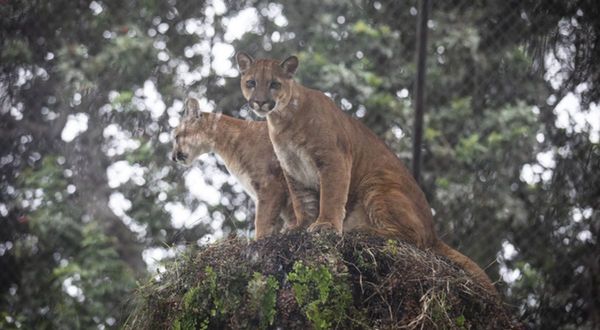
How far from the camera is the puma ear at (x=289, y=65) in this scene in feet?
13.4

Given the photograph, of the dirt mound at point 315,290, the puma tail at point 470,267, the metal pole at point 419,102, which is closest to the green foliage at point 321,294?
the dirt mound at point 315,290

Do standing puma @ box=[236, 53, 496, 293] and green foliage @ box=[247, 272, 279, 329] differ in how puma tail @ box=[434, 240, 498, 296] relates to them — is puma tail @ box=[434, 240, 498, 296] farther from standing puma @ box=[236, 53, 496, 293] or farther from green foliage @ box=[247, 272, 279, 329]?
green foliage @ box=[247, 272, 279, 329]

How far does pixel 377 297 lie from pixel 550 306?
250 cm

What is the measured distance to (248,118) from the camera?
5.56 meters

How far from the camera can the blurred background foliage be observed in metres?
Result: 5.76

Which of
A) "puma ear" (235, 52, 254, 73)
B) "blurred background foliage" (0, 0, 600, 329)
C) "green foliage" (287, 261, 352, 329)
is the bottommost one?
"blurred background foliage" (0, 0, 600, 329)

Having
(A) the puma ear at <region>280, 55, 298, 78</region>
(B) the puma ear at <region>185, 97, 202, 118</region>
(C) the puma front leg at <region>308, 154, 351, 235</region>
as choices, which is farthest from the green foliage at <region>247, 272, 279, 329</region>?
(B) the puma ear at <region>185, 97, 202, 118</region>

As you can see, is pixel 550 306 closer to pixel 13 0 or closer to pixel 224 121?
pixel 224 121

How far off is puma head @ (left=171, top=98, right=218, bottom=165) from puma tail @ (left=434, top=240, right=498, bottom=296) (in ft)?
5.12

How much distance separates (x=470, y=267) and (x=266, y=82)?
1290mm

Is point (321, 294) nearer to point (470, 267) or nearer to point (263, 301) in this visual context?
point (263, 301)

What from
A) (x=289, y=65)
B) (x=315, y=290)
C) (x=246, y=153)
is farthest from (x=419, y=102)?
(x=315, y=290)

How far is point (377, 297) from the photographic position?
2971 mm

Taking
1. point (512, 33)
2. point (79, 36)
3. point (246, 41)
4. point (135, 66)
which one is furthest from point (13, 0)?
point (512, 33)
